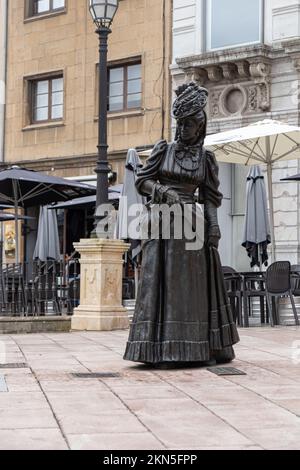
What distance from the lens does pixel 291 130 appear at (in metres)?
14.7

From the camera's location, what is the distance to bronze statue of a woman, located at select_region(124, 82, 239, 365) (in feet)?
25.9

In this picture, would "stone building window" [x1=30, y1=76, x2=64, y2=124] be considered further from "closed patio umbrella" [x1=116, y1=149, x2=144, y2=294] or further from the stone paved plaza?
the stone paved plaza

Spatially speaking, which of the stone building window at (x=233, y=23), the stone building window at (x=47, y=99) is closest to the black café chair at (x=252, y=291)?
the stone building window at (x=233, y=23)

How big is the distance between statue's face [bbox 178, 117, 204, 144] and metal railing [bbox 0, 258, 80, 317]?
6.66 metres

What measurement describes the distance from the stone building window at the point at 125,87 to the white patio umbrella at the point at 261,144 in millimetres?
7432

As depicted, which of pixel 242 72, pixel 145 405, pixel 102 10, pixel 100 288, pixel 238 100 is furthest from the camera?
pixel 238 100

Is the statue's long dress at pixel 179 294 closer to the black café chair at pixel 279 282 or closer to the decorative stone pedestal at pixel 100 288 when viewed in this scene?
the decorative stone pedestal at pixel 100 288

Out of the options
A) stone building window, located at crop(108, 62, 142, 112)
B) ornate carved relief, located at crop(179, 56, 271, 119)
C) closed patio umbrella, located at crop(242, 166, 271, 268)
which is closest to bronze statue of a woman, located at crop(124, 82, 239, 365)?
closed patio umbrella, located at crop(242, 166, 271, 268)

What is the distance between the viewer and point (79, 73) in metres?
25.0

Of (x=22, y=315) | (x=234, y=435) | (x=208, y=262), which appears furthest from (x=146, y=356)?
(x=22, y=315)

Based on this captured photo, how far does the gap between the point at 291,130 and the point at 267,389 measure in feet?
27.7

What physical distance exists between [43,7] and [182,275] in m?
19.9

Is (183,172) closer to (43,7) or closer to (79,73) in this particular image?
(79,73)

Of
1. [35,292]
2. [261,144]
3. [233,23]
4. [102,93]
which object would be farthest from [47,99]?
[102,93]
